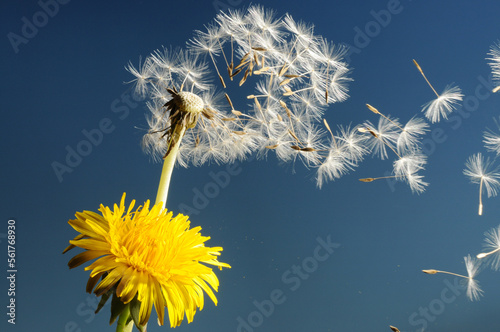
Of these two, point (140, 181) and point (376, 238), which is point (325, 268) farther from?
point (140, 181)

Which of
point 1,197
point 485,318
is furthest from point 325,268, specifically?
point 1,197
